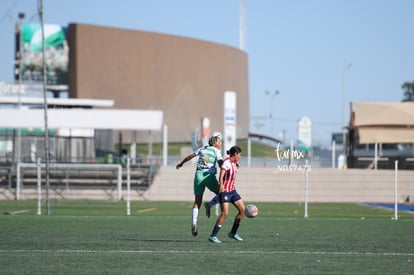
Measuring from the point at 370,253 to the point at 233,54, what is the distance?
343 feet

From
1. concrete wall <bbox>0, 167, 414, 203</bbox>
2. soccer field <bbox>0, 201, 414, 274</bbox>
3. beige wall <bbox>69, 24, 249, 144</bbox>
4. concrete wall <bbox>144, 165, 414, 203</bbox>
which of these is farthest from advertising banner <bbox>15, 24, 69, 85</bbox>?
soccer field <bbox>0, 201, 414, 274</bbox>

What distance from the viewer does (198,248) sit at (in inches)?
635

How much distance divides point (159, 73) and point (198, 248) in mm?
93461

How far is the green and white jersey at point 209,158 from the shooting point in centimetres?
1795

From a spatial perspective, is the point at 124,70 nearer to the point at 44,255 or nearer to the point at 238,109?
the point at 238,109

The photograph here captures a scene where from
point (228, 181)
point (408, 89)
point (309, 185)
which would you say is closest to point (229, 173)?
point (228, 181)

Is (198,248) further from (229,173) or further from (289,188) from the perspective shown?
(289,188)

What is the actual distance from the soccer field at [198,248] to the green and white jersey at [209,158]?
51.3 inches

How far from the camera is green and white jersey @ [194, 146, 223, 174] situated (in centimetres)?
1795

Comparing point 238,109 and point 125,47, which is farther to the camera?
point 238,109

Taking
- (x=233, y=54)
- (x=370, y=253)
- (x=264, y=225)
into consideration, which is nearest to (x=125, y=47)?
(x=233, y=54)

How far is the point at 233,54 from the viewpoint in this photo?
11944 centimetres

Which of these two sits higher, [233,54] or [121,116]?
[233,54]

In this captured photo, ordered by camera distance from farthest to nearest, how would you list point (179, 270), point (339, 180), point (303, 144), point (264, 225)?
point (303, 144) < point (339, 180) < point (264, 225) < point (179, 270)
